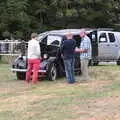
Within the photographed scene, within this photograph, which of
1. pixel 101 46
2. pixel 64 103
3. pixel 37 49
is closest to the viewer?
pixel 64 103

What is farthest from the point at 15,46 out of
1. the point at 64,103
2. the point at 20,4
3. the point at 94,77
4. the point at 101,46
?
the point at 64,103

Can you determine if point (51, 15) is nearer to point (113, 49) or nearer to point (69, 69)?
point (113, 49)

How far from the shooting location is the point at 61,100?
45.3 feet

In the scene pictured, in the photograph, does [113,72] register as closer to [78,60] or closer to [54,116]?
[78,60]

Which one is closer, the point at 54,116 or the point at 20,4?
the point at 54,116

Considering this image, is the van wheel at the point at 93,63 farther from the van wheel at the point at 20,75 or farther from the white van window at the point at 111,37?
the van wheel at the point at 20,75

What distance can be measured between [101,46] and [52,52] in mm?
8229

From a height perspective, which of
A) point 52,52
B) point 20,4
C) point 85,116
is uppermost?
point 20,4

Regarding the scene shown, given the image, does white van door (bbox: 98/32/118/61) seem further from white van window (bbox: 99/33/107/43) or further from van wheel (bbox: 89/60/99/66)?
van wheel (bbox: 89/60/99/66)

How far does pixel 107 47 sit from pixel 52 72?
882 centimetres

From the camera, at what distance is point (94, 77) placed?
66.1ft

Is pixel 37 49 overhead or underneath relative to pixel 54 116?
overhead

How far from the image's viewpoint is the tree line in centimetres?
4162

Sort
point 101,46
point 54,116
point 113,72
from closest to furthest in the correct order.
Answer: point 54,116
point 113,72
point 101,46
